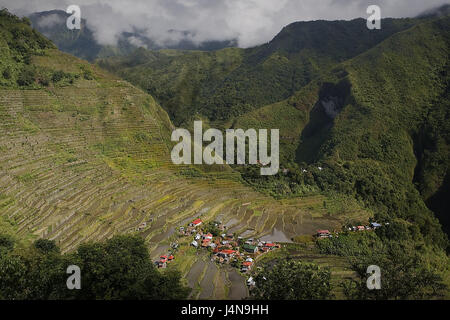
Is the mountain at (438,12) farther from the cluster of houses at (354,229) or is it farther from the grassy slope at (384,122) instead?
the cluster of houses at (354,229)

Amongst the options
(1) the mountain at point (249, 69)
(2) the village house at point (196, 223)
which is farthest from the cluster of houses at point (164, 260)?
(1) the mountain at point (249, 69)

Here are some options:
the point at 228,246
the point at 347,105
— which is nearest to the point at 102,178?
the point at 228,246

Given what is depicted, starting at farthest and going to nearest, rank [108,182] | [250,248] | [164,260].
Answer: [108,182] → [250,248] → [164,260]

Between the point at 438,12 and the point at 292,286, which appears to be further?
the point at 438,12

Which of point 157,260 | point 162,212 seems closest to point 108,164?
point 162,212

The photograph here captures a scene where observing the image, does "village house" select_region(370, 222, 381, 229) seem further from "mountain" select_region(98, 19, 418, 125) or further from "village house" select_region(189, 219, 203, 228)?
"mountain" select_region(98, 19, 418, 125)

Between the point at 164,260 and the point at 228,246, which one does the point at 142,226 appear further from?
the point at 228,246

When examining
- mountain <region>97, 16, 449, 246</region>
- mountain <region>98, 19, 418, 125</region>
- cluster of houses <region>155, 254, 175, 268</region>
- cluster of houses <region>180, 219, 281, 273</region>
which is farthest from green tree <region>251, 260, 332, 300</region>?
mountain <region>98, 19, 418, 125</region>

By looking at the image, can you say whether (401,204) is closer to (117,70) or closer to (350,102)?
(350,102)
